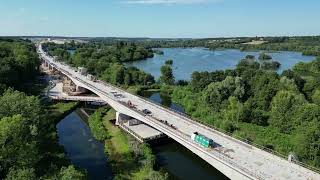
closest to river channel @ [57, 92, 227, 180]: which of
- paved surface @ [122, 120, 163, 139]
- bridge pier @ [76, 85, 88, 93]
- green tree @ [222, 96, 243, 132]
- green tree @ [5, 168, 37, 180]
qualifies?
paved surface @ [122, 120, 163, 139]

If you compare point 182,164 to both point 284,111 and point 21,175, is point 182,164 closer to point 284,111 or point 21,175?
point 284,111

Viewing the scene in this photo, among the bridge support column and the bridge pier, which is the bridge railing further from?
the bridge pier

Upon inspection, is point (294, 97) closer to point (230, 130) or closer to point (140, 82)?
point (230, 130)

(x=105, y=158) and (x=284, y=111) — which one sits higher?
(x=284, y=111)

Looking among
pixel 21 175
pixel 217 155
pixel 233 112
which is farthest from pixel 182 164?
pixel 21 175

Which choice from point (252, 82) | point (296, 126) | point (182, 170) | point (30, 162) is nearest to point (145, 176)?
point (182, 170)
